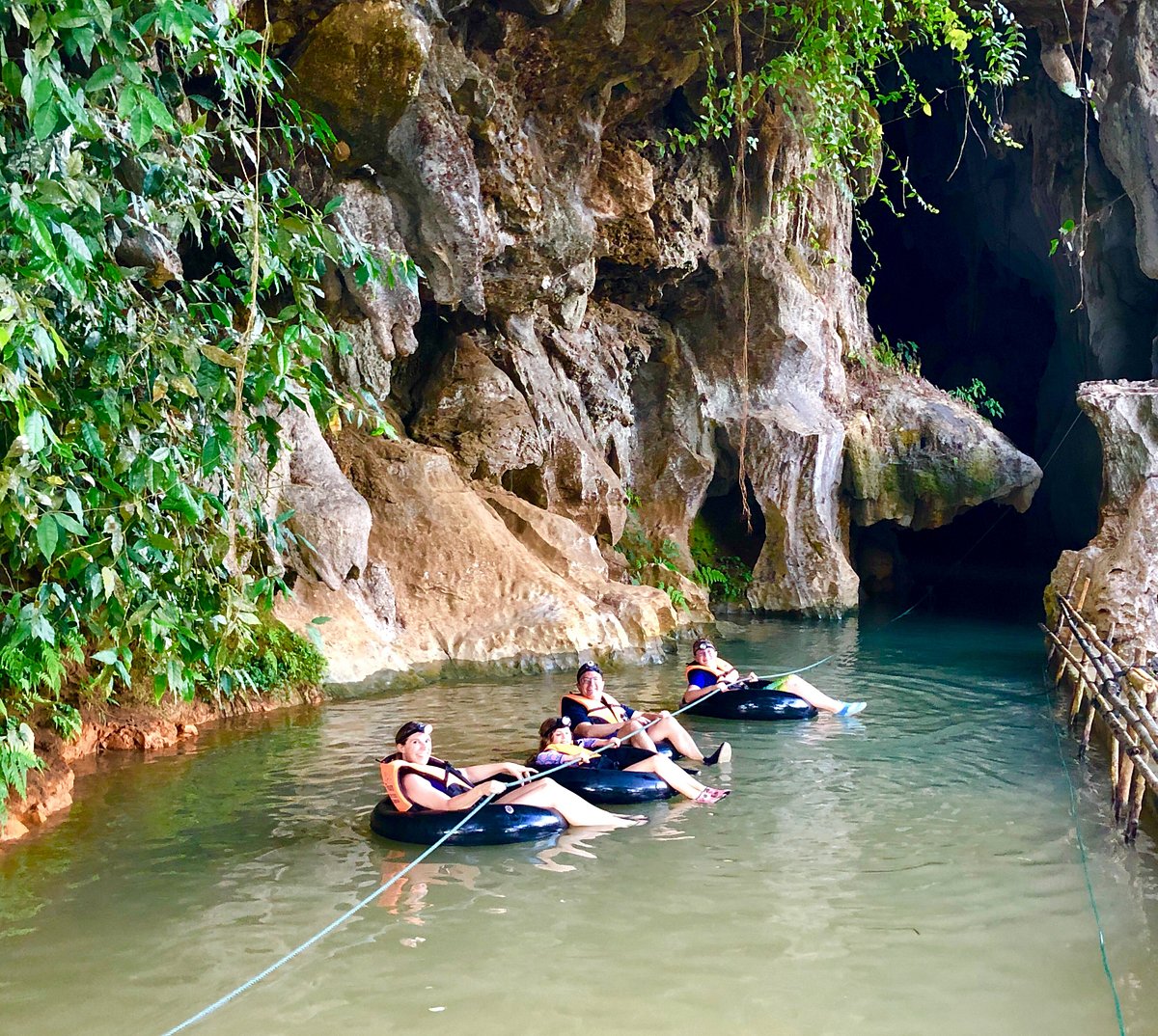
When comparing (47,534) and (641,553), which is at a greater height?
(47,534)

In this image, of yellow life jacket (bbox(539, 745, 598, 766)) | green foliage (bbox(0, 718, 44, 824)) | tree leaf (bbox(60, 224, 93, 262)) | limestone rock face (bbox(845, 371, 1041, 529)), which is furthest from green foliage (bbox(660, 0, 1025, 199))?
green foliage (bbox(0, 718, 44, 824))

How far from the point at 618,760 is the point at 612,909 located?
2.49 meters

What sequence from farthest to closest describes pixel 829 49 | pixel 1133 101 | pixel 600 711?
pixel 1133 101, pixel 829 49, pixel 600 711

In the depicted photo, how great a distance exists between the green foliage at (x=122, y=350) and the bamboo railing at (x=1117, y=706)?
16.7ft

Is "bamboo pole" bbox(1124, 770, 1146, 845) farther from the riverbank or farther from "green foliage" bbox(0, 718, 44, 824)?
the riverbank

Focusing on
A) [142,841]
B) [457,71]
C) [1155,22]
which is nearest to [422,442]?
[457,71]

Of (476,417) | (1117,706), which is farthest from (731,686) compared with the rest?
(476,417)

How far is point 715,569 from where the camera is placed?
20312mm

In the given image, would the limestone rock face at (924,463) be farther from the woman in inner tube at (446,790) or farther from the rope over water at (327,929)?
the rope over water at (327,929)

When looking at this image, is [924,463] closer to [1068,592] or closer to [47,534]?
[1068,592]

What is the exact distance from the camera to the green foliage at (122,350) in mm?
4129

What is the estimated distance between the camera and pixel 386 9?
10.1m

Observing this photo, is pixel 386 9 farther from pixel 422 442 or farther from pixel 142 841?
pixel 142 841

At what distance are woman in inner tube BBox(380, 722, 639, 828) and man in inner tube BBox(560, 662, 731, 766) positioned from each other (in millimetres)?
1473
